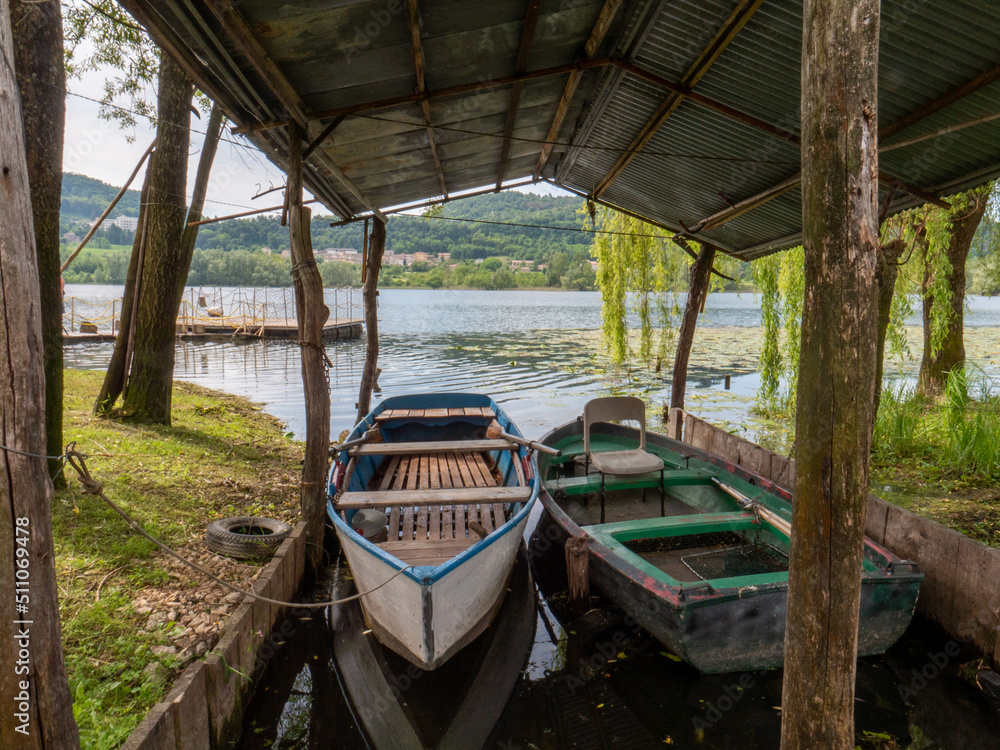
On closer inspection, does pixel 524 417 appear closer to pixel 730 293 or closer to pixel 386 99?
pixel 386 99

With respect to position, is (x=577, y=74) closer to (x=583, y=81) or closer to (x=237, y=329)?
(x=583, y=81)

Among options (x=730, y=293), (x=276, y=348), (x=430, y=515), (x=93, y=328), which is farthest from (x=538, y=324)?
(x=730, y=293)

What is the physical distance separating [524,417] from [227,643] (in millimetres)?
10565

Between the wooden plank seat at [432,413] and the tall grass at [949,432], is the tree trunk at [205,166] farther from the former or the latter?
the tall grass at [949,432]

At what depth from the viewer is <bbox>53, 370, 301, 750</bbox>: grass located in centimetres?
324

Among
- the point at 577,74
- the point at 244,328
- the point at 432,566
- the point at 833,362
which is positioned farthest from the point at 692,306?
the point at 244,328

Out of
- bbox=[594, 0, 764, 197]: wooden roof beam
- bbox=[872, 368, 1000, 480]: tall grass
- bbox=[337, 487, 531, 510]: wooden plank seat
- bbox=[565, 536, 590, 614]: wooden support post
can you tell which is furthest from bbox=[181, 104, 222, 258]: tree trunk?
bbox=[872, 368, 1000, 480]: tall grass

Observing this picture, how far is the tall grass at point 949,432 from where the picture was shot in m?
7.08

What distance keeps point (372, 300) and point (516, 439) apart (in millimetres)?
5069

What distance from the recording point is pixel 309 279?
216 inches

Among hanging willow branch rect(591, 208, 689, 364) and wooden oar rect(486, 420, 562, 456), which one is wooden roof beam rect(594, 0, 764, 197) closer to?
wooden oar rect(486, 420, 562, 456)
